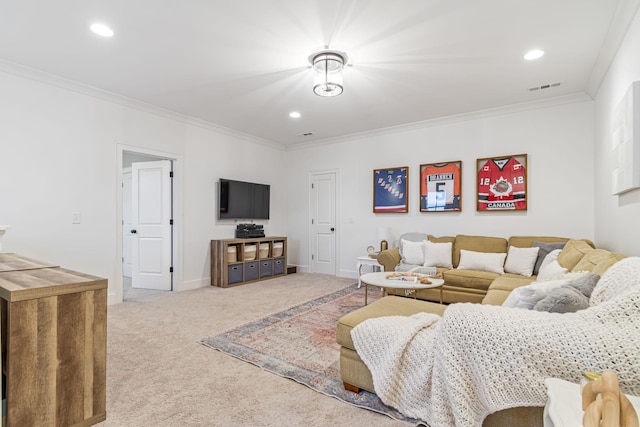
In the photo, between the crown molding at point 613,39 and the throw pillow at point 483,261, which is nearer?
the crown molding at point 613,39

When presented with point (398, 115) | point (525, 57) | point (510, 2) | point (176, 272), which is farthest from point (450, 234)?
point (176, 272)

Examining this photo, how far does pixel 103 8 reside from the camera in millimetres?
2334

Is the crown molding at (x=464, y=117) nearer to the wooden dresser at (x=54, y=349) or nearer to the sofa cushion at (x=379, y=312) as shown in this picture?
the sofa cushion at (x=379, y=312)

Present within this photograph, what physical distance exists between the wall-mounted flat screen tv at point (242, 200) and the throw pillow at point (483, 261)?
3610 millimetres

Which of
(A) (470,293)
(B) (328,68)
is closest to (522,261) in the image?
(A) (470,293)

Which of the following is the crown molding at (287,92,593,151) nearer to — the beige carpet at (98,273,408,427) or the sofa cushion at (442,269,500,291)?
the sofa cushion at (442,269,500,291)

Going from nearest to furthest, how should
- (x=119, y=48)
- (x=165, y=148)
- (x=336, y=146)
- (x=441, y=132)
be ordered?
(x=119, y=48)
(x=165, y=148)
(x=441, y=132)
(x=336, y=146)

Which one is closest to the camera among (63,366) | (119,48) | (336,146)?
(63,366)

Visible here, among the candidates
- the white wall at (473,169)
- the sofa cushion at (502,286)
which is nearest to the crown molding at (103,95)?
the white wall at (473,169)

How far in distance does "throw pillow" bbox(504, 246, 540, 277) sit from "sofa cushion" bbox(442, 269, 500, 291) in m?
0.25

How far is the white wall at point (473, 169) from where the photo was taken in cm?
406

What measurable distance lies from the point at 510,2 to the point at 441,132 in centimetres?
278

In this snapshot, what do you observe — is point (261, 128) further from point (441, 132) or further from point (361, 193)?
point (441, 132)

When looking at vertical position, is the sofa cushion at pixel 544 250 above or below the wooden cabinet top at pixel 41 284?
below
